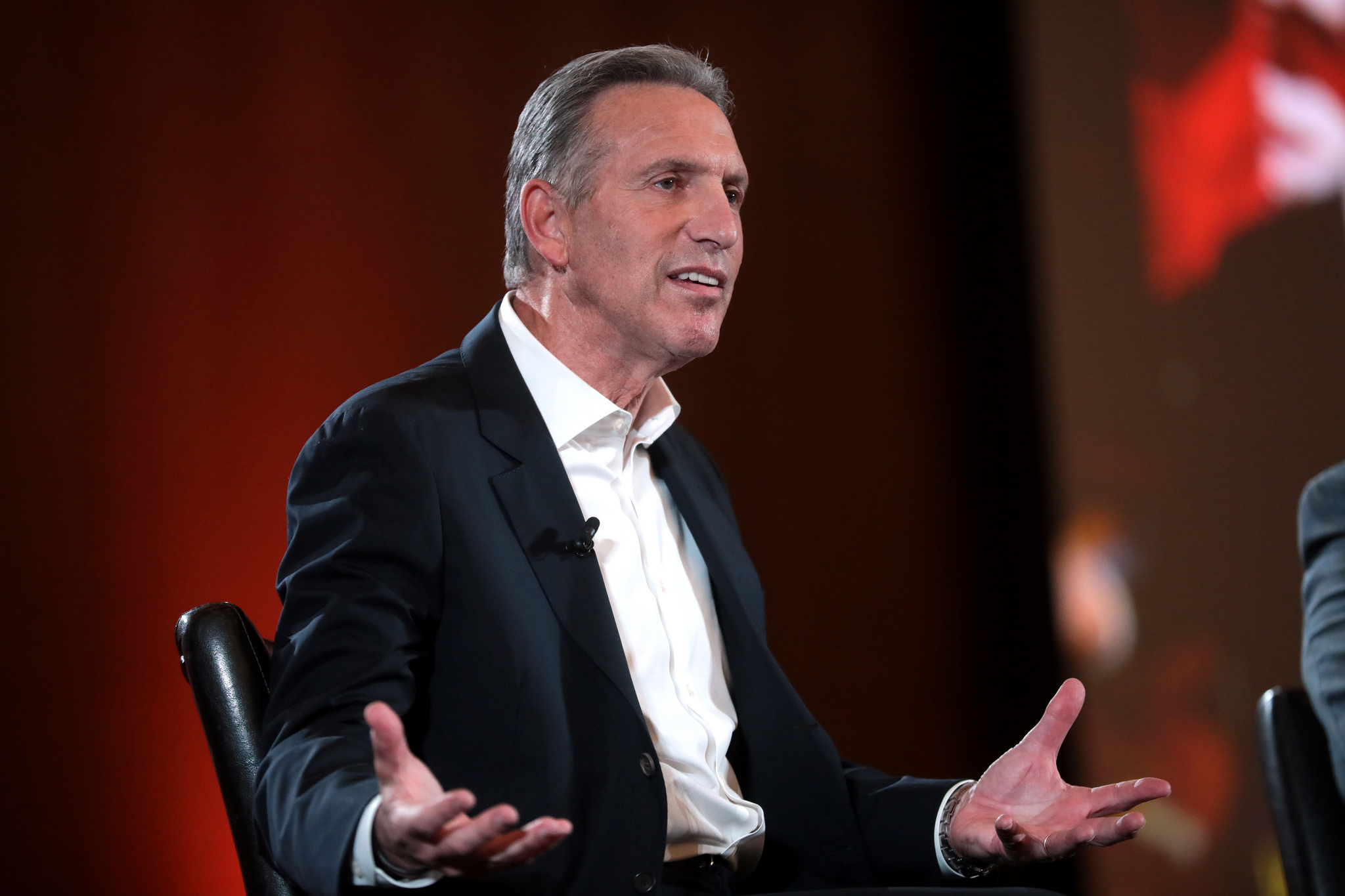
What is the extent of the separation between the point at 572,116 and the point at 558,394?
425 millimetres

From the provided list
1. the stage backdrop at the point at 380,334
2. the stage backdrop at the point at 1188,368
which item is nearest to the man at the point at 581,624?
the stage backdrop at the point at 380,334

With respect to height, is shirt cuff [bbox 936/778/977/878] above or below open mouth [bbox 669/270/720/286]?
below

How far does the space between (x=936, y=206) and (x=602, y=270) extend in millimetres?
2195

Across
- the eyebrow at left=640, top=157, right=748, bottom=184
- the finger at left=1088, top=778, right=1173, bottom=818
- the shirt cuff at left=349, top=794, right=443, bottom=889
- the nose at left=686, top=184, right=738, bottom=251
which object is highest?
the eyebrow at left=640, top=157, right=748, bottom=184

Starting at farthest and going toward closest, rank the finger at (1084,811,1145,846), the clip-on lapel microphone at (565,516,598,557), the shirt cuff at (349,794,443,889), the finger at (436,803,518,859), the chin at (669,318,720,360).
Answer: the chin at (669,318,720,360)
the clip-on lapel microphone at (565,516,598,557)
the finger at (1084,811,1145,846)
the shirt cuff at (349,794,443,889)
the finger at (436,803,518,859)

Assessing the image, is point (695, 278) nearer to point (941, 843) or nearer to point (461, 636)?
point (461, 636)

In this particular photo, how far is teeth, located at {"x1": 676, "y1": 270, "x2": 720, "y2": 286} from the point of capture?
5.19ft

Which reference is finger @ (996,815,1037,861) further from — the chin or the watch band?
the chin

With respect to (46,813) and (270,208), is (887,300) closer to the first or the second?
(270,208)

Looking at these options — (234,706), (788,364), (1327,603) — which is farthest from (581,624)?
(788,364)

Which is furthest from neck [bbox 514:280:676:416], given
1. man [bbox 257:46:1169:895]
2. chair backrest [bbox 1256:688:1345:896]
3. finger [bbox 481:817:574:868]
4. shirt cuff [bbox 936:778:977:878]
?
chair backrest [bbox 1256:688:1345:896]

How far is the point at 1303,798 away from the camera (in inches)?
56.7

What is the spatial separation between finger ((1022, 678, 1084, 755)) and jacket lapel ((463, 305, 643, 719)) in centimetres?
51

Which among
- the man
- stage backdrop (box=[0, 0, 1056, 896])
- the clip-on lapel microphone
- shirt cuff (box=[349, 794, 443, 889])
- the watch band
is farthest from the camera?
stage backdrop (box=[0, 0, 1056, 896])
